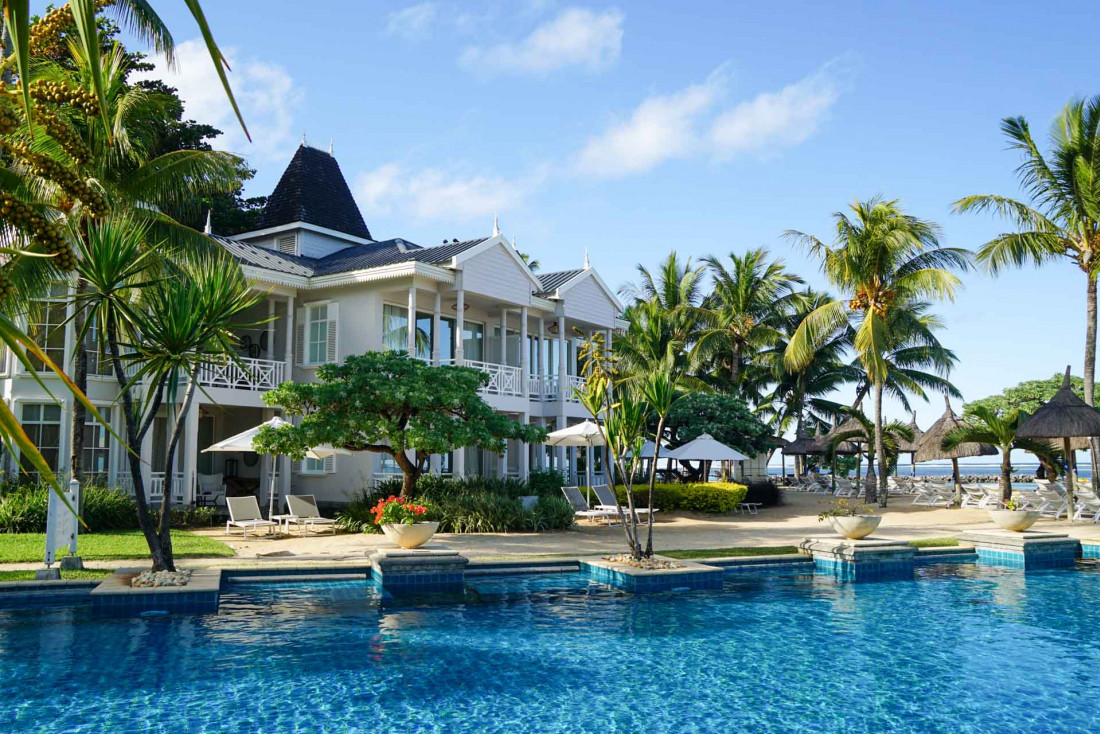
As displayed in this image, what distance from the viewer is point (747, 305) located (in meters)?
33.6

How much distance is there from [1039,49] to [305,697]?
1533cm

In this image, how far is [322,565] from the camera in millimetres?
12375

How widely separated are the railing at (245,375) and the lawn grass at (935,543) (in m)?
14.1

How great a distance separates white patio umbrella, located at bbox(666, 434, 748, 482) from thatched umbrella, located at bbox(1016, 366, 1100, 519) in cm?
722

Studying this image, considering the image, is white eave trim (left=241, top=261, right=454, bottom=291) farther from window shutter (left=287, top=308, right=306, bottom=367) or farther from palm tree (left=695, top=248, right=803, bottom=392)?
palm tree (left=695, top=248, right=803, bottom=392)

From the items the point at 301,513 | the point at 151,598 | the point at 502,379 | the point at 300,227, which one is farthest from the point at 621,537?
the point at 300,227

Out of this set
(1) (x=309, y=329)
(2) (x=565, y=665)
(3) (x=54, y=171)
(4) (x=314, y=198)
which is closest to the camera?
(3) (x=54, y=171)

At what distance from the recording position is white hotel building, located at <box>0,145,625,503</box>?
1952cm

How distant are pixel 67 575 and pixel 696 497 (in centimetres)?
1649

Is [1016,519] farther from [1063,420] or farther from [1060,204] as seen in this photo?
[1060,204]

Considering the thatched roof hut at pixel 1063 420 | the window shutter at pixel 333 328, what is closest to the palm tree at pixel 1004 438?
the thatched roof hut at pixel 1063 420

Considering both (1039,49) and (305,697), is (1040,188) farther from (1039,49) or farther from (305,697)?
(305,697)

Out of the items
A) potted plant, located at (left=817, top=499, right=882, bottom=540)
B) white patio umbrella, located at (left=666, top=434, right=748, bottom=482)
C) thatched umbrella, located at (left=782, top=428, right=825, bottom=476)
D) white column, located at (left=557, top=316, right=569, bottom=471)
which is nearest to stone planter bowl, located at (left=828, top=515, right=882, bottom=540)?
potted plant, located at (left=817, top=499, right=882, bottom=540)

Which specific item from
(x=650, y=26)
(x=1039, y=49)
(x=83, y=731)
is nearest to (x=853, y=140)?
(x=1039, y=49)
